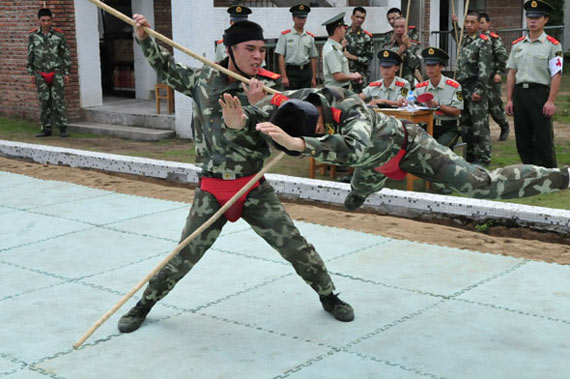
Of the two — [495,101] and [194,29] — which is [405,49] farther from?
[194,29]

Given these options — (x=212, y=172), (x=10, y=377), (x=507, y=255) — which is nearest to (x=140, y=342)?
(x=10, y=377)

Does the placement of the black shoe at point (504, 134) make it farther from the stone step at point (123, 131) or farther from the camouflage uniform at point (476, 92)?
the stone step at point (123, 131)

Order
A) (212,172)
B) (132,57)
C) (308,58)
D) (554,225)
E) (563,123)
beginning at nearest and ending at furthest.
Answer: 1. (212,172)
2. (554,225)
3. (308,58)
4. (563,123)
5. (132,57)

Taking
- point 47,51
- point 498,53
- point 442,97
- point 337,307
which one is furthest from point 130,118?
point 337,307

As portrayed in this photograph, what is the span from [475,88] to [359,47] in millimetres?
2885

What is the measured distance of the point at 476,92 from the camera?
1082 centimetres

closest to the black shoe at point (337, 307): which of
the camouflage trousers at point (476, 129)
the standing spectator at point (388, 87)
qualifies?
the standing spectator at point (388, 87)

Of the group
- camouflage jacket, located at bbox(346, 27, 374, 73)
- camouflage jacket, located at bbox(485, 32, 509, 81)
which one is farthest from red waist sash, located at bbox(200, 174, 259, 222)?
camouflage jacket, located at bbox(346, 27, 374, 73)

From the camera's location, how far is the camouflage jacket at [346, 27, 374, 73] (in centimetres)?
1322

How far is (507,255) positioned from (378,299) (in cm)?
176

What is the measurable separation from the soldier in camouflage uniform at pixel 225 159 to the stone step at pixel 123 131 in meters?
8.99

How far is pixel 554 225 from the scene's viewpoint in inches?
302

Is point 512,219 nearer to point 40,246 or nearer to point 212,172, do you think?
point 212,172

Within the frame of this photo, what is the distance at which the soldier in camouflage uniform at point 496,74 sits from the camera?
441 inches
